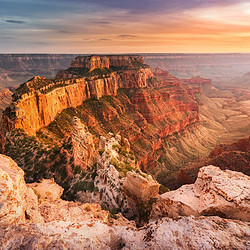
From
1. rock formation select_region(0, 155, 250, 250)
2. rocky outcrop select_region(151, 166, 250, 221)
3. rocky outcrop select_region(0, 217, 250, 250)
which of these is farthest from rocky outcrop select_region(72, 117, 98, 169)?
Answer: rocky outcrop select_region(0, 217, 250, 250)

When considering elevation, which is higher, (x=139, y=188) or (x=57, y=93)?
(x=57, y=93)

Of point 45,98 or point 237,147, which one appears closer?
point 45,98

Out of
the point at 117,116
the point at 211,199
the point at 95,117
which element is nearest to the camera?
the point at 211,199

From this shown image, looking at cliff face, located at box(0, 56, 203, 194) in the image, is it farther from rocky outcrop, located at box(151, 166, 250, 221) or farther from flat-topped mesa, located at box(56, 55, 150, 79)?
rocky outcrop, located at box(151, 166, 250, 221)

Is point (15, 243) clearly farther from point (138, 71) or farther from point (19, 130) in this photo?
point (138, 71)

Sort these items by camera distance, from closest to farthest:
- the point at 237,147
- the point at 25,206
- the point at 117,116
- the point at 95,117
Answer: the point at 25,206
the point at 237,147
the point at 95,117
the point at 117,116

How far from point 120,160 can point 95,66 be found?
84.1m

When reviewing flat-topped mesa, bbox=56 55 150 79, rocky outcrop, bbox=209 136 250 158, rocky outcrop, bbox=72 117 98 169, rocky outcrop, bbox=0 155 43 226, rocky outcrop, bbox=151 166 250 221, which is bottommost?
rocky outcrop, bbox=209 136 250 158

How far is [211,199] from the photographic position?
444 inches

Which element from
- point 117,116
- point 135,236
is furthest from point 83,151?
point 117,116

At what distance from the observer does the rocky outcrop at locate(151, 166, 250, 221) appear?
1042cm

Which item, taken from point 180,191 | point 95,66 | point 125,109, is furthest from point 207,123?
point 180,191

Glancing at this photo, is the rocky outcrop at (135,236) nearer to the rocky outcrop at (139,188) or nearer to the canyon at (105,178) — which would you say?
the canyon at (105,178)

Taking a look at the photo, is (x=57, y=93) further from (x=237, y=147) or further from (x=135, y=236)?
(x=237, y=147)
